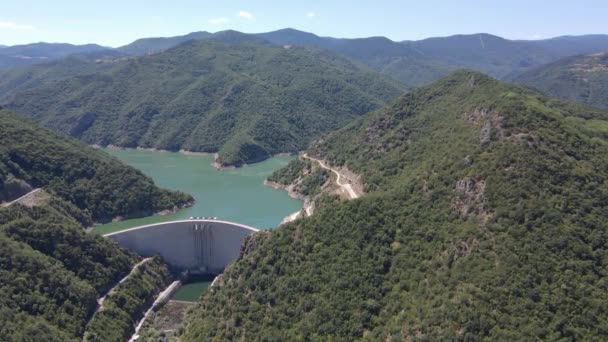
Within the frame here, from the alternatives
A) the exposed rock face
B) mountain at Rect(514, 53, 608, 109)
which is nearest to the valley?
the exposed rock face

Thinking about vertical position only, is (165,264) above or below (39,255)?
below

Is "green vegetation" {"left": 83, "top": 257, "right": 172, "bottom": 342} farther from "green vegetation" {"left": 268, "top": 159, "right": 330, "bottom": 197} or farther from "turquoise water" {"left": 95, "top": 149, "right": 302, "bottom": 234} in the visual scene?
"green vegetation" {"left": 268, "top": 159, "right": 330, "bottom": 197}

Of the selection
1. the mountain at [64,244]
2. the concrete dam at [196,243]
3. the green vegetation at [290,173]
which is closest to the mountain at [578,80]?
the green vegetation at [290,173]

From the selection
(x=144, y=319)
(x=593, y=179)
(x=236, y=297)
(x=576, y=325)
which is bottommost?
(x=144, y=319)

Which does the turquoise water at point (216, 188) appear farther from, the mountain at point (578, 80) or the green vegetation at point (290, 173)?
the mountain at point (578, 80)


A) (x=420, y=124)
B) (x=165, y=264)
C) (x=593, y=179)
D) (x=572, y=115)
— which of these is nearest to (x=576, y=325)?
(x=593, y=179)

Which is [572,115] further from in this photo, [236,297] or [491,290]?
[236,297]

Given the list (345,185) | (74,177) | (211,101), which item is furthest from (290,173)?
(211,101)
